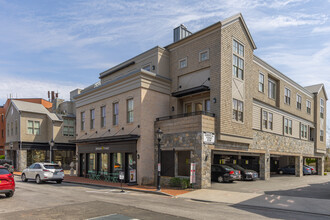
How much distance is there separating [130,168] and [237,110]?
9.21 meters

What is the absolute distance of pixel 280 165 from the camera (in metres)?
41.4

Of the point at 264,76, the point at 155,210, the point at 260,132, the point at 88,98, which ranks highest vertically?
the point at 264,76

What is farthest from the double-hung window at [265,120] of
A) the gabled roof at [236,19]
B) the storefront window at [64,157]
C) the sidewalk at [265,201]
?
the storefront window at [64,157]

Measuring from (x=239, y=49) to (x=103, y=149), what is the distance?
14.2 m

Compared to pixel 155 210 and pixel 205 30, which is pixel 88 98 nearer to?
pixel 205 30

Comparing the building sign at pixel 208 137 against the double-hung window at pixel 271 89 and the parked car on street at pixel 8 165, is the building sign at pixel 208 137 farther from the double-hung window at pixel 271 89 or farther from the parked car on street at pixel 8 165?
the parked car on street at pixel 8 165

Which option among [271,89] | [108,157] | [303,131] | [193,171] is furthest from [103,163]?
[303,131]

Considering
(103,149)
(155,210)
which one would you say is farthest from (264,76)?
(155,210)

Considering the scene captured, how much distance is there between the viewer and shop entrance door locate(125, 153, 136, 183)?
819 inches

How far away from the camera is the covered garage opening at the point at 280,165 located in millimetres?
36844

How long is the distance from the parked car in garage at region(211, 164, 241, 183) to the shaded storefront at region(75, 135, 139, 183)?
→ 252 inches

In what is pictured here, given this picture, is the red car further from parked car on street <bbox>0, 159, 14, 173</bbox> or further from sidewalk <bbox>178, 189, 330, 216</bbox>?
parked car on street <bbox>0, 159, 14, 173</bbox>

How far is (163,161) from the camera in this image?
21484mm

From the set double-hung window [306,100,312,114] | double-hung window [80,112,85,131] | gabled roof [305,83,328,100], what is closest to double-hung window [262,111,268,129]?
double-hung window [306,100,312,114]
